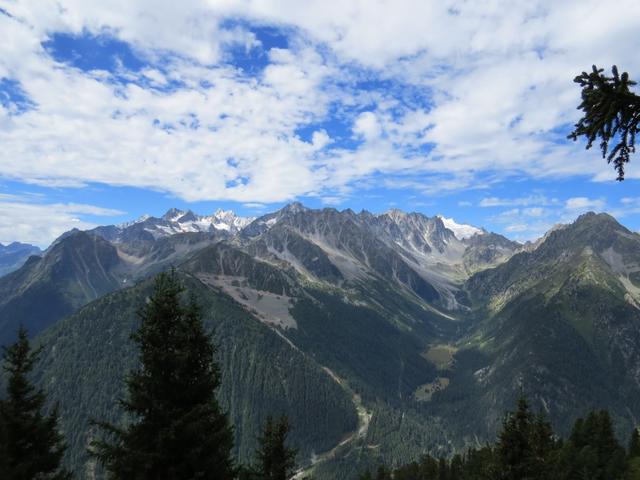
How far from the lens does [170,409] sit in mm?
19281

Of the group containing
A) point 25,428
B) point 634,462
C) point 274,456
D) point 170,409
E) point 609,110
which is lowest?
point 634,462

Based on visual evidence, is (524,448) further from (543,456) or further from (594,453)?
(594,453)

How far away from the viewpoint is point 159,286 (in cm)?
2098

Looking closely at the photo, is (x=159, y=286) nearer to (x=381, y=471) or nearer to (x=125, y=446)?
(x=125, y=446)

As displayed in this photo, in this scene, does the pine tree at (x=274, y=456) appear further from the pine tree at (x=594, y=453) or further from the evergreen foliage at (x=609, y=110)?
the pine tree at (x=594, y=453)

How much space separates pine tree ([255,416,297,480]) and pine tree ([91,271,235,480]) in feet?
43.8

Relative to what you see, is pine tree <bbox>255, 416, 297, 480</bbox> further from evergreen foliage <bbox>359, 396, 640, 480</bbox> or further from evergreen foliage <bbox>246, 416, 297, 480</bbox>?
evergreen foliage <bbox>359, 396, 640, 480</bbox>

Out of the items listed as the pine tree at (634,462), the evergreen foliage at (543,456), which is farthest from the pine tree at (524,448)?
the pine tree at (634,462)

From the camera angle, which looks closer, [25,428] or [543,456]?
[25,428]

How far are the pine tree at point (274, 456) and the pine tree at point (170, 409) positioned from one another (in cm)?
1336

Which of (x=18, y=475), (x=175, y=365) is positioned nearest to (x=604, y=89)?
(x=175, y=365)

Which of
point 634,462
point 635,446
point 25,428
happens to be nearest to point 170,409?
point 25,428

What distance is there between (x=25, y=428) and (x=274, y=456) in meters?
15.9

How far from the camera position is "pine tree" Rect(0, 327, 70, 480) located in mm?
26969
